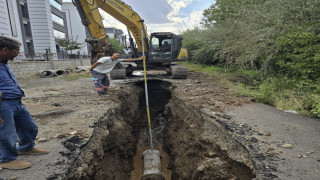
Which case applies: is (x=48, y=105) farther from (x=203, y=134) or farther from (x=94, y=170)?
(x=203, y=134)

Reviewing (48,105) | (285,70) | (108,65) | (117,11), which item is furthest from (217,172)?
(117,11)

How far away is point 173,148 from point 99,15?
17.1 ft

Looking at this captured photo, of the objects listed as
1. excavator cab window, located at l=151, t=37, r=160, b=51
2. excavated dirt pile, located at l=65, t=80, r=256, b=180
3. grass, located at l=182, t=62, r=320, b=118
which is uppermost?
excavator cab window, located at l=151, t=37, r=160, b=51

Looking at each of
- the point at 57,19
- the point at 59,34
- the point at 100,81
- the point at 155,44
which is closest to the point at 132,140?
the point at 100,81

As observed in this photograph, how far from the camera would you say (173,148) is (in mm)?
5391

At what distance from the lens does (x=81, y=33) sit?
138 ft

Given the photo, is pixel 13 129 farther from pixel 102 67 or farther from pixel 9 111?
pixel 102 67

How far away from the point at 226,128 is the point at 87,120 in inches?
108

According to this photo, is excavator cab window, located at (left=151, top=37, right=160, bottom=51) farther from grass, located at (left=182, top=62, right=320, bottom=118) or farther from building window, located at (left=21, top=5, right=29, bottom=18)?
building window, located at (left=21, top=5, right=29, bottom=18)

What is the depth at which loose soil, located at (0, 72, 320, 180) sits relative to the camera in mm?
2604

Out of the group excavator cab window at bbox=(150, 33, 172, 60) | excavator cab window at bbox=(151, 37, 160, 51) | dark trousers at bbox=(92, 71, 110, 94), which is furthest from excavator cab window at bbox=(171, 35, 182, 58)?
dark trousers at bbox=(92, 71, 110, 94)

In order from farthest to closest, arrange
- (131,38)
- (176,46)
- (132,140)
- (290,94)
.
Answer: (176,46)
(131,38)
(132,140)
(290,94)

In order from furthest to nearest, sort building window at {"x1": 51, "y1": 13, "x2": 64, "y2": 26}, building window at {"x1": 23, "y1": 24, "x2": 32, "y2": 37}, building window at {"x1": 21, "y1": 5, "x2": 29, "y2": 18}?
building window at {"x1": 51, "y1": 13, "x2": 64, "y2": 26}
building window at {"x1": 23, "y1": 24, "x2": 32, "y2": 37}
building window at {"x1": 21, "y1": 5, "x2": 29, "y2": 18}

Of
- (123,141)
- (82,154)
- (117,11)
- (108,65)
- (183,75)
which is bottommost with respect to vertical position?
(123,141)
